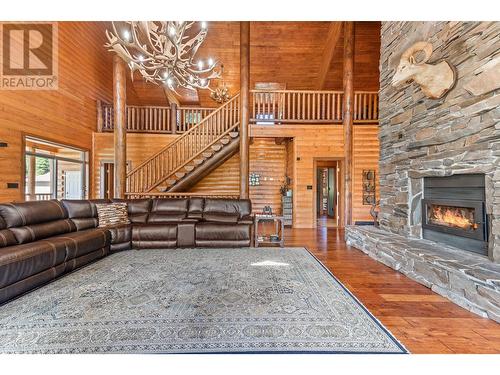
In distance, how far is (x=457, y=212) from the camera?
2881 millimetres

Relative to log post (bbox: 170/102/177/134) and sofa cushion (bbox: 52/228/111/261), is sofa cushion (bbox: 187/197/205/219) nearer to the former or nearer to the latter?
sofa cushion (bbox: 52/228/111/261)

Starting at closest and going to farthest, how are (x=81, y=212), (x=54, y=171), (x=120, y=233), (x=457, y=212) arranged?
1. (x=457, y=212)
2. (x=81, y=212)
3. (x=120, y=233)
4. (x=54, y=171)

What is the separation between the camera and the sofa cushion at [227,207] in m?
4.89

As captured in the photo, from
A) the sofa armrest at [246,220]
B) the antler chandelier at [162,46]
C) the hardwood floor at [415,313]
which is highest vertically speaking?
the antler chandelier at [162,46]

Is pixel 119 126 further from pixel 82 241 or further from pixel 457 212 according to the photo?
pixel 457 212

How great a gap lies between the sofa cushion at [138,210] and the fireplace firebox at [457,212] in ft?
14.6

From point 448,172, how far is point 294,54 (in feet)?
22.9

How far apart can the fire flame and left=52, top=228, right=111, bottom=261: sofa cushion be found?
445cm

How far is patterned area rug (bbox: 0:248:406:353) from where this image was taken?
1698 mm

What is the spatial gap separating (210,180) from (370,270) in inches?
242

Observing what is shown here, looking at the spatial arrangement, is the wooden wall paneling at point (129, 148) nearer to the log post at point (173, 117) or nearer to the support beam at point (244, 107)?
the log post at point (173, 117)

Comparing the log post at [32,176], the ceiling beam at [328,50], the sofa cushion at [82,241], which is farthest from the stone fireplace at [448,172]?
the log post at [32,176]

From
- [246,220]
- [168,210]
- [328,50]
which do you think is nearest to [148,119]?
[168,210]
